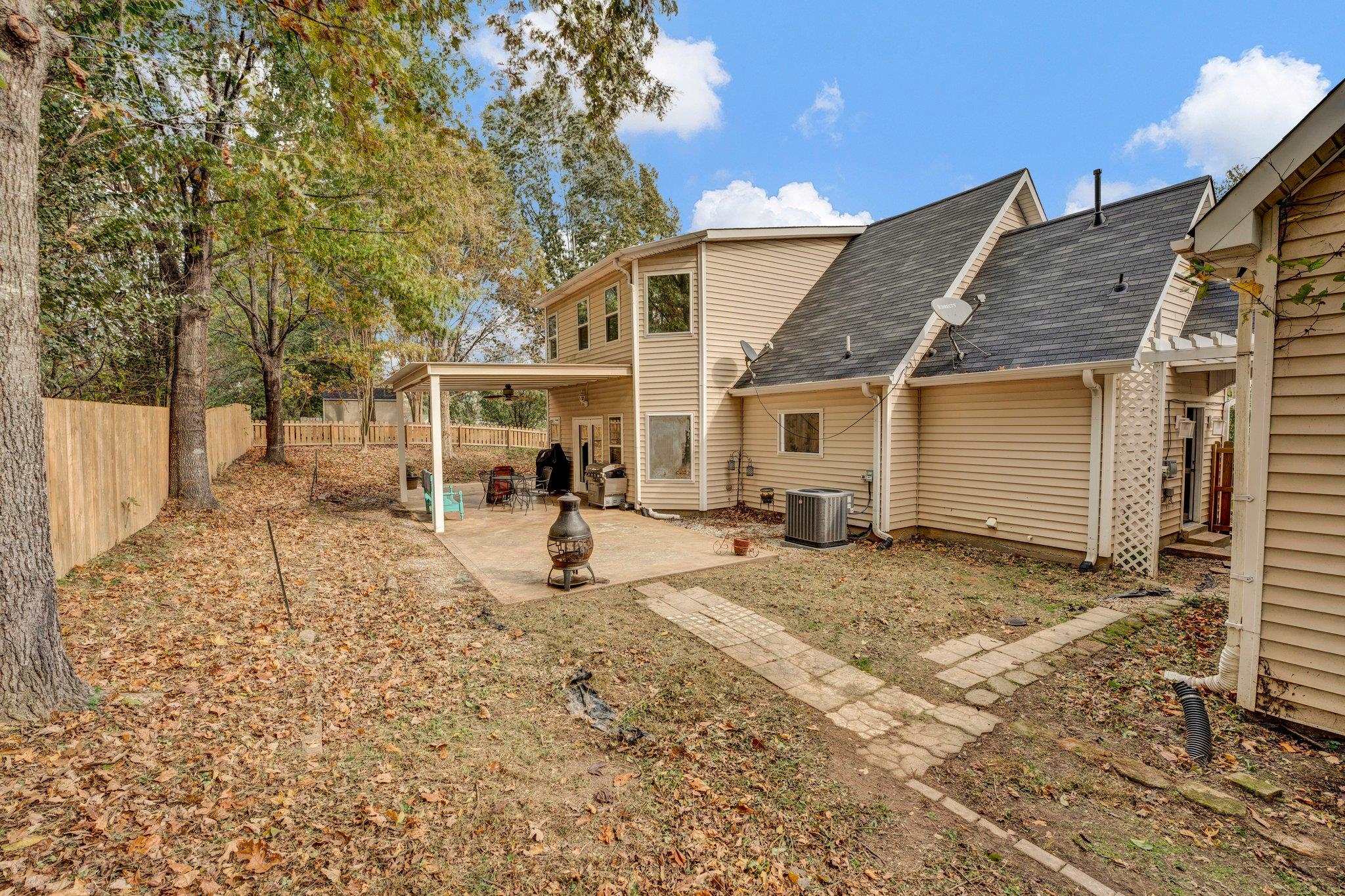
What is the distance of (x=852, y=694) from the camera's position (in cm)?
443

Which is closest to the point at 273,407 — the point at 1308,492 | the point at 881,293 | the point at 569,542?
the point at 569,542

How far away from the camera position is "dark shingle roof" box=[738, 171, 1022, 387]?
1013 cm

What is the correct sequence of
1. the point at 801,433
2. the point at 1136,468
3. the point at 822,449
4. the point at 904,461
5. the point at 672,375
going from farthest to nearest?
1. the point at 672,375
2. the point at 801,433
3. the point at 822,449
4. the point at 904,461
5. the point at 1136,468

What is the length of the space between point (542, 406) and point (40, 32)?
33.4m

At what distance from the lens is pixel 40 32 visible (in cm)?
352

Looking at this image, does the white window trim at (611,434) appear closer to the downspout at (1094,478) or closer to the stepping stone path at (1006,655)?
the downspout at (1094,478)

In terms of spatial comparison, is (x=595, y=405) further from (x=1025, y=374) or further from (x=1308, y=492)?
(x=1308, y=492)

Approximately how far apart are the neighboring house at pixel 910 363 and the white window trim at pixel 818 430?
0.19 ft

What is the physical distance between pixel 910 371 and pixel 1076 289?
2751 mm

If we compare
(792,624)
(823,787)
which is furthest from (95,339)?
(823,787)

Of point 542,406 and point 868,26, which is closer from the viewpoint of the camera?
point 868,26

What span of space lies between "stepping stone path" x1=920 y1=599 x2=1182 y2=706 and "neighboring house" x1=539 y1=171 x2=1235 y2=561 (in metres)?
2.58

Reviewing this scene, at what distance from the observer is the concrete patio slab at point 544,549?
7320 mm

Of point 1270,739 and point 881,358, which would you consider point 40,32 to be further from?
point 881,358
